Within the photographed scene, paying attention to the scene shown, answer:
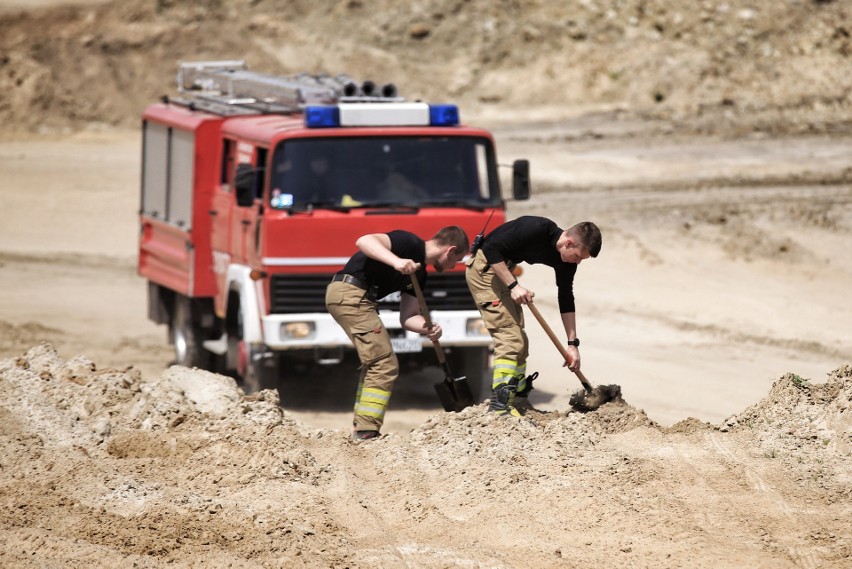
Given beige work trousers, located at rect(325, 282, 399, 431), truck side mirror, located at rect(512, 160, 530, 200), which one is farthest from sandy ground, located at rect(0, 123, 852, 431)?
beige work trousers, located at rect(325, 282, 399, 431)

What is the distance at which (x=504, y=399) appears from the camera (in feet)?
32.2

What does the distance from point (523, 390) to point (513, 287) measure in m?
0.98

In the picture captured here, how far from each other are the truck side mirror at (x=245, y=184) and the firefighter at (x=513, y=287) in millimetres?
2949

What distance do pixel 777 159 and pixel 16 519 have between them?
80.0ft

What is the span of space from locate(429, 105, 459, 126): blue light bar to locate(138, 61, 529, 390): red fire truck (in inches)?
0.5

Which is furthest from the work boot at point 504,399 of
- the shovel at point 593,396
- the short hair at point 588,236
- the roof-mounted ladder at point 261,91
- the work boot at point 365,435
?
the roof-mounted ladder at point 261,91

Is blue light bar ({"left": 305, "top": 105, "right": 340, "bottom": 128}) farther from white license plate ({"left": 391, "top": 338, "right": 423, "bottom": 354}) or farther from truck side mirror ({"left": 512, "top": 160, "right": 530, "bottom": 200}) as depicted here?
white license plate ({"left": 391, "top": 338, "right": 423, "bottom": 354})

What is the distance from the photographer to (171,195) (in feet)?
47.8

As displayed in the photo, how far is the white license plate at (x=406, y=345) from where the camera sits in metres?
12.5

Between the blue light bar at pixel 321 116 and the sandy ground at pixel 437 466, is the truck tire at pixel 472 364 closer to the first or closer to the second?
the sandy ground at pixel 437 466

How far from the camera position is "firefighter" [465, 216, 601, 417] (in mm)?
9781

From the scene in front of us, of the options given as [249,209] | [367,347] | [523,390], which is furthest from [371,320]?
[249,209]

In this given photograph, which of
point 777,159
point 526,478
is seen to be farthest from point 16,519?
point 777,159

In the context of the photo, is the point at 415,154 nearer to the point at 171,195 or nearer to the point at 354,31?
the point at 171,195
